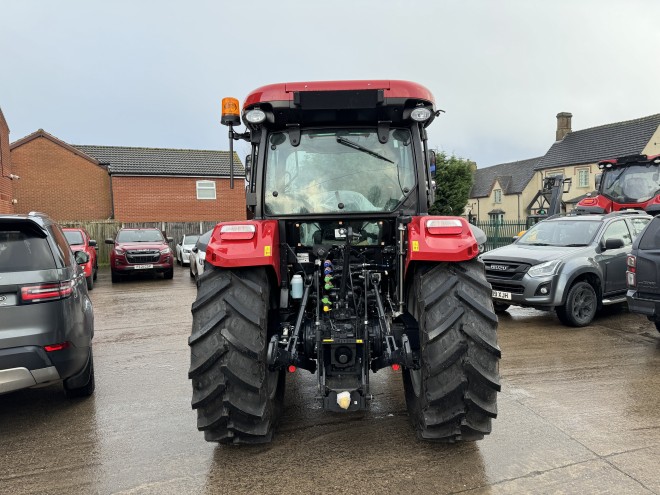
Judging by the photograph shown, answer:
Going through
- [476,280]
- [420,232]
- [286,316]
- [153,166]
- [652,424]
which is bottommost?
[652,424]

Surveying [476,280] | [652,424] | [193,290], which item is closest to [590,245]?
[652,424]

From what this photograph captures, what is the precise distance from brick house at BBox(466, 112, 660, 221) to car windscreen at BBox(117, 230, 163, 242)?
16939 millimetres

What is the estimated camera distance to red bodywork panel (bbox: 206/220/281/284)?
3.36 m

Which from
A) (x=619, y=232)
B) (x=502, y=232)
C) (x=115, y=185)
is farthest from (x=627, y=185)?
(x=115, y=185)

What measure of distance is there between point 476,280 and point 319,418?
175cm

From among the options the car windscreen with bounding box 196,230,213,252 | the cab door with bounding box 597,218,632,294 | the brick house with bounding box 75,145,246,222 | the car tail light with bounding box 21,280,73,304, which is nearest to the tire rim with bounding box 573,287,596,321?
the cab door with bounding box 597,218,632,294

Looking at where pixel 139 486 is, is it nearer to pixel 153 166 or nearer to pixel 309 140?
pixel 309 140

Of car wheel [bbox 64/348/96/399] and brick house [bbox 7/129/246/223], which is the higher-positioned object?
brick house [bbox 7/129/246/223]

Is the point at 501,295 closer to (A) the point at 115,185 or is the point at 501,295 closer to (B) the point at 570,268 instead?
(B) the point at 570,268

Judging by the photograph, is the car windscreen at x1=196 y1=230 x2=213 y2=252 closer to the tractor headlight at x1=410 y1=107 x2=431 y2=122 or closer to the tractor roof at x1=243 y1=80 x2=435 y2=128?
the tractor roof at x1=243 y1=80 x2=435 y2=128

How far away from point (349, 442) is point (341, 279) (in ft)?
3.92

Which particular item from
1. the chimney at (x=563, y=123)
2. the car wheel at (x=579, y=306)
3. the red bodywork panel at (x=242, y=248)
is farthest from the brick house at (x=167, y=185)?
the chimney at (x=563, y=123)

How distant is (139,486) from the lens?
3.10 meters

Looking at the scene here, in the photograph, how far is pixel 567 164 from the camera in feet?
122
